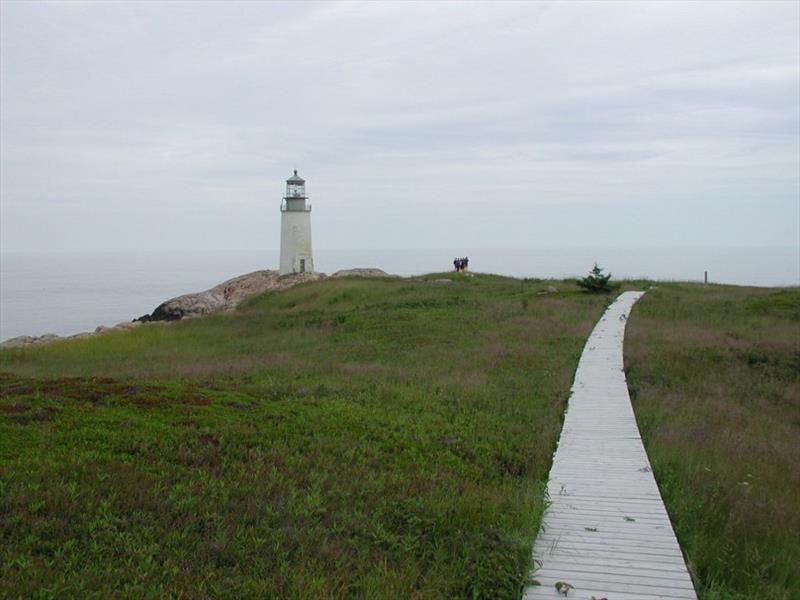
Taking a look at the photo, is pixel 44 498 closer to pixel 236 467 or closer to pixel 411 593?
pixel 236 467

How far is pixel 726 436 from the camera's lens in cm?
1234

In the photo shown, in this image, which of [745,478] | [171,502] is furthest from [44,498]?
[745,478]

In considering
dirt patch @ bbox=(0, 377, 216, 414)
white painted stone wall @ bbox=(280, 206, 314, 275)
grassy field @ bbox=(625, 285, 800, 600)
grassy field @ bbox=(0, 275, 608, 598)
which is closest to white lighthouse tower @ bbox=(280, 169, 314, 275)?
white painted stone wall @ bbox=(280, 206, 314, 275)

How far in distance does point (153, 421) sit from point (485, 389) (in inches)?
255

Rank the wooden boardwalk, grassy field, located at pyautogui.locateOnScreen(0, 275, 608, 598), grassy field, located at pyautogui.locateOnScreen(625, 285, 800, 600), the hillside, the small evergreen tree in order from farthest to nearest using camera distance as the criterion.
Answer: the small evergreen tree → grassy field, located at pyautogui.locateOnScreen(625, 285, 800, 600) → the wooden boardwalk → the hillside → grassy field, located at pyautogui.locateOnScreen(0, 275, 608, 598)

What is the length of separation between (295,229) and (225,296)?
7367mm

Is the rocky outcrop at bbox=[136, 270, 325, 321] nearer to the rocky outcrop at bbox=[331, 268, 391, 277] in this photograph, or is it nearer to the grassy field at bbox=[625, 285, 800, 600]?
the rocky outcrop at bbox=[331, 268, 391, 277]

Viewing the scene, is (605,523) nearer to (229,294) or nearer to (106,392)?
(106,392)

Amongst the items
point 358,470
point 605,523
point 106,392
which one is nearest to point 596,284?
point 106,392

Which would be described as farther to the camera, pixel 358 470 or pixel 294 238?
pixel 294 238

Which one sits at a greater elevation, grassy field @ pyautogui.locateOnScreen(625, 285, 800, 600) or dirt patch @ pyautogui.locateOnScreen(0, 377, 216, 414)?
dirt patch @ pyautogui.locateOnScreen(0, 377, 216, 414)

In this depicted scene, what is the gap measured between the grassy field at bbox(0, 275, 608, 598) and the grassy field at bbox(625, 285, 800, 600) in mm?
1587

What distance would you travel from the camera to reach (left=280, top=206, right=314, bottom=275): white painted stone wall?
186 ft

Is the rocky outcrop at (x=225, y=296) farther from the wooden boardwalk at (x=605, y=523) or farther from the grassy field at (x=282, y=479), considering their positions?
the wooden boardwalk at (x=605, y=523)
